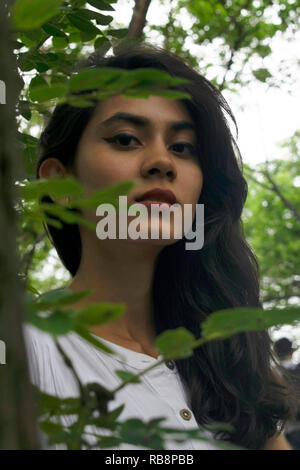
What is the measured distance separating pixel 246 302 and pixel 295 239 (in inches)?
426

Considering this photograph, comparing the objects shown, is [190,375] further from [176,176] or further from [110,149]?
[110,149]

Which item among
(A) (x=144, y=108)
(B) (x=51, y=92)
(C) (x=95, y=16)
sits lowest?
(B) (x=51, y=92)

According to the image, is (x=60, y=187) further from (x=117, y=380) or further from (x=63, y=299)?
(x=117, y=380)

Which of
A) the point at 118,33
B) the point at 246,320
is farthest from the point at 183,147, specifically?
the point at 246,320

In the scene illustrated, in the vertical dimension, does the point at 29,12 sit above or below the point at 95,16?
below

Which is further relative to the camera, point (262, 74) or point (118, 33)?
point (262, 74)

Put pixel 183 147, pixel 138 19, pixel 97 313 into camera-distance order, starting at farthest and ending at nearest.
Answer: pixel 138 19
pixel 183 147
pixel 97 313

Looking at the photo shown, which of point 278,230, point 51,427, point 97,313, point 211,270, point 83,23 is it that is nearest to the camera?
point 97,313

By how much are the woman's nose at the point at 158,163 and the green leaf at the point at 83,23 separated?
17.0 inches

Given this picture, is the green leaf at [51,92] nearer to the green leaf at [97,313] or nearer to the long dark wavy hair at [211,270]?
the green leaf at [97,313]

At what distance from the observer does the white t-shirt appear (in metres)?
1.55

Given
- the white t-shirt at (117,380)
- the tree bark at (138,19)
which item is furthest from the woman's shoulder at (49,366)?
the tree bark at (138,19)

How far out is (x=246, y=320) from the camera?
56 cm

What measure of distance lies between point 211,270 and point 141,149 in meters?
0.64
